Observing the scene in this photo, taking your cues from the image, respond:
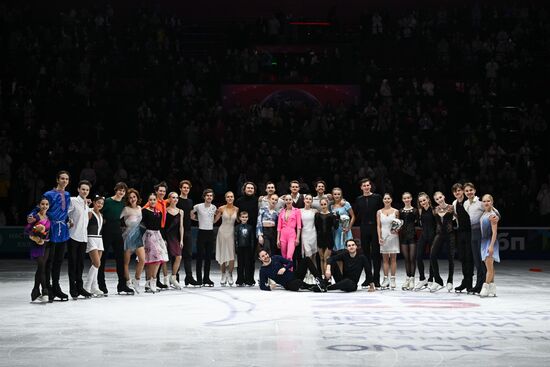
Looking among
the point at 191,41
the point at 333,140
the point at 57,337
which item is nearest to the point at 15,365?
the point at 57,337

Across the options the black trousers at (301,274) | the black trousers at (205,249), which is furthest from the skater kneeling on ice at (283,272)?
the black trousers at (205,249)

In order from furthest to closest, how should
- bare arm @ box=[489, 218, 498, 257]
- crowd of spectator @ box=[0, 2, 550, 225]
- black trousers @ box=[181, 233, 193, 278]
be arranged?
crowd of spectator @ box=[0, 2, 550, 225] < black trousers @ box=[181, 233, 193, 278] < bare arm @ box=[489, 218, 498, 257]

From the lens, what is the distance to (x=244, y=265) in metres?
16.1

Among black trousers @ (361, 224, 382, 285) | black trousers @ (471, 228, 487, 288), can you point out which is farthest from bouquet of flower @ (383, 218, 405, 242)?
black trousers @ (471, 228, 487, 288)

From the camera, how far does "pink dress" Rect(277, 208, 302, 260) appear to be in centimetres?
1570

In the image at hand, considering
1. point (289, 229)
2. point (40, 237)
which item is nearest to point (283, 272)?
point (289, 229)

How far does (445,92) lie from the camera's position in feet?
94.4

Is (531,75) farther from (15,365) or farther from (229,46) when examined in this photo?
(15,365)

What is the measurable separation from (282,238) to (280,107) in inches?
496

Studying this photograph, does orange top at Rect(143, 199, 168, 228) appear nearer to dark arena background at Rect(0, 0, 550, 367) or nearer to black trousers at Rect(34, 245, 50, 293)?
dark arena background at Rect(0, 0, 550, 367)

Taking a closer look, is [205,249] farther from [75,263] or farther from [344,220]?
[75,263]

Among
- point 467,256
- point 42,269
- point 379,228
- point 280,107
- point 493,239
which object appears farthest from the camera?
point 280,107

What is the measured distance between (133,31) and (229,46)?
133 inches

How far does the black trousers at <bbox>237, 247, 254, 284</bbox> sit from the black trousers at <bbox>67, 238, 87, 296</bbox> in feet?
11.3
